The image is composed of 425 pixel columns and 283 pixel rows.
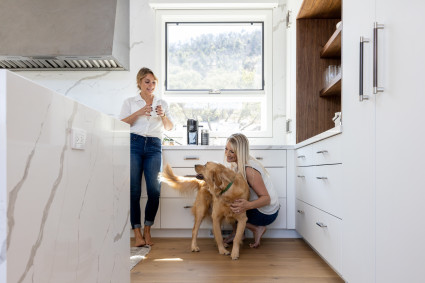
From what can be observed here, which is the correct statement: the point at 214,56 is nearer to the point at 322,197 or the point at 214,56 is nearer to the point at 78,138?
the point at 322,197

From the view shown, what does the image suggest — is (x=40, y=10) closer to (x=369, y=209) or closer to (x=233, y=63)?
(x=233, y=63)

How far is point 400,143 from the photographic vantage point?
1.19 metres

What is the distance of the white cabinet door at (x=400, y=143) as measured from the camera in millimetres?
1055

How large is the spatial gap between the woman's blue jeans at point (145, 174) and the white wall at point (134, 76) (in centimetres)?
80

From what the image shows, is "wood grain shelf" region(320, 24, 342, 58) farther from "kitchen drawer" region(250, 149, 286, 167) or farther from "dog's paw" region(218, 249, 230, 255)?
"dog's paw" region(218, 249, 230, 255)

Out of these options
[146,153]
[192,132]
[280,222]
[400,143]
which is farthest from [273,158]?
[400,143]

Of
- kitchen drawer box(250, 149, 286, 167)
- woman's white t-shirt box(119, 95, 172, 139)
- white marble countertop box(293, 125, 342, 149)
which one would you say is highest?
woman's white t-shirt box(119, 95, 172, 139)

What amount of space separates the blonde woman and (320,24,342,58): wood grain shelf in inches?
37.3

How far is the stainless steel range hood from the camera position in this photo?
3.33m

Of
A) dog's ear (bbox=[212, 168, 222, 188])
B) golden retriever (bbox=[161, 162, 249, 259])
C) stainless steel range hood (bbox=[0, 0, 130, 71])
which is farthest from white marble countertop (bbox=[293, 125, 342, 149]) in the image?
stainless steel range hood (bbox=[0, 0, 130, 71])

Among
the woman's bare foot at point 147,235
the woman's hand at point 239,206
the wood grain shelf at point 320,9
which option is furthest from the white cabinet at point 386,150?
the woman's bare foot at point 147,235

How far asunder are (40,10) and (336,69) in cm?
267

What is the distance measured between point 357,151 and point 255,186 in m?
1.22

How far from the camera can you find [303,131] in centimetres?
309
